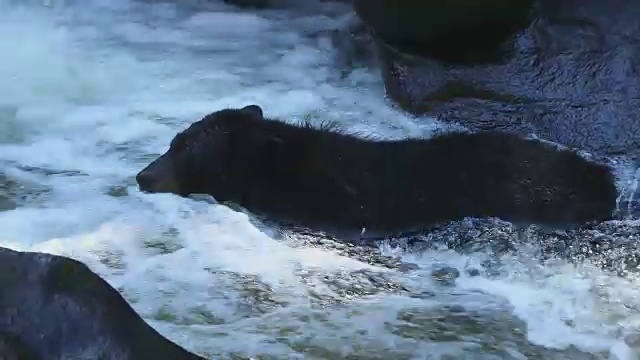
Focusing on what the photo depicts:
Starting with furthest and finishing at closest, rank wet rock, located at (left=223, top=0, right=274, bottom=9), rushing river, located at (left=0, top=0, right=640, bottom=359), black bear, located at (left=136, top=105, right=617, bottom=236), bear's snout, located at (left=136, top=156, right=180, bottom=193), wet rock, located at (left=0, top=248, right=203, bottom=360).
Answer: wet rock, located at (left=223, top=0, right=274, bottom=9), black bear, located at (left=136, top=105, right=617, bottom=236), bear's snout, located at (left=136, top=156, right=180, bottom=193), rushing river, located at (left=0, top=0, right=640, bottom=359), wet rock, located at (left=0, top=248, right=203, bottom=360)

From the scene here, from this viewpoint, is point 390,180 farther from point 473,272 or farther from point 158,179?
point 158,179

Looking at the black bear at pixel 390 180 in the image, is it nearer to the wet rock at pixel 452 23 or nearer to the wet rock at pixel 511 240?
the wet rock at pixel 511 240

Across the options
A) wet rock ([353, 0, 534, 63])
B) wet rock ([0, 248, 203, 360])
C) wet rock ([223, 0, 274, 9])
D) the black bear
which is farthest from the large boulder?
wet rock ([223, 0, 274, 9])

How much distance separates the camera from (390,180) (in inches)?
233

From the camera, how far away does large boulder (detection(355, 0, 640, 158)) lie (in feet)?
22.4

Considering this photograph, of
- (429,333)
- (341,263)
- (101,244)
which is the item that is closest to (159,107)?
(101,244)

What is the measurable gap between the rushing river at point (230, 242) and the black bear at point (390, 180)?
0.22 m

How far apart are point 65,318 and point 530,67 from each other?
4669mm

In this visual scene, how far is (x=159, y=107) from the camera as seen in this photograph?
8.62m

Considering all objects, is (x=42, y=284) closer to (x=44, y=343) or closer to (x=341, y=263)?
(x=44, y=343)

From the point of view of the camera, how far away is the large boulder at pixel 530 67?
22.4ft

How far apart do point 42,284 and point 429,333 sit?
209 centimetres

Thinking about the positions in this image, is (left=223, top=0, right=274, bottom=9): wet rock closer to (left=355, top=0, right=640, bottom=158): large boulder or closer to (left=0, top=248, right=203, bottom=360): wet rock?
(left=355, top=0, right=640, bottom=158): large boulder

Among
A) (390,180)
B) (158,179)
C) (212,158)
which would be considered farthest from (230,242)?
(390,180)
